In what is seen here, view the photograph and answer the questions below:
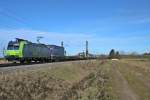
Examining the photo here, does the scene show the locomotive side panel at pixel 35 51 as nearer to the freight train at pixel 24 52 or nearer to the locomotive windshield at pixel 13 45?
the freight train at pixel 24 52

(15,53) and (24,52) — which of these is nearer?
(15,53)

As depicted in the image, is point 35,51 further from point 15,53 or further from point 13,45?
point 15,53

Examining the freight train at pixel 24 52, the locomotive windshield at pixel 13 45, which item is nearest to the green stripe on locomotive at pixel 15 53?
the freight train at pixel 24 52

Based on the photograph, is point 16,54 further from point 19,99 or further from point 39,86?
point 19,99

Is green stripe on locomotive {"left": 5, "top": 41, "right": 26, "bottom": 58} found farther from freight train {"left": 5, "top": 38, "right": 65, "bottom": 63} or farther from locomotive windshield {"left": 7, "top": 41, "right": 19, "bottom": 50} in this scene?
locomotive windshield {"left": 7, "top": 41, "right": 19, "bottom": 50}

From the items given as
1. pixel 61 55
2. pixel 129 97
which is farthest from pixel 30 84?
pixel 61 55

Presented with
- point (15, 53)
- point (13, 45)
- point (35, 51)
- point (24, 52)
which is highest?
point (13, 45)

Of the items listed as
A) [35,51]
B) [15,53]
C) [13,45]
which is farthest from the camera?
[35,51]

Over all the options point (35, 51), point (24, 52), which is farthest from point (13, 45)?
point (35, 51)

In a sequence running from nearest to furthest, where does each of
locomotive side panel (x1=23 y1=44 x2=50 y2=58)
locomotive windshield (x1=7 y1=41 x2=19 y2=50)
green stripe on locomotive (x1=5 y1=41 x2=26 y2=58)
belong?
1. green stripe on locomotive (x1=5 y1=41 x2=26 y2=58)
2. locomotive windshield (x1=7 y1=41 x2=19 y2=50)
3. locomotive side panel (x1=23 y1=44 x2=50 y2=58)

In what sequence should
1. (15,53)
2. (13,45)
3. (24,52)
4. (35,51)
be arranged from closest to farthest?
1. (15,53)
2. (13,45)
3. (24,52)
4. (35,51)

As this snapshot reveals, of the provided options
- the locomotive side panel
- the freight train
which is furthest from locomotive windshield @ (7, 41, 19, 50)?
the locomotive side panel

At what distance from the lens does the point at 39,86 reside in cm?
2131

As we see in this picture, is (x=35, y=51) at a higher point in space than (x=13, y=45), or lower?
lower
